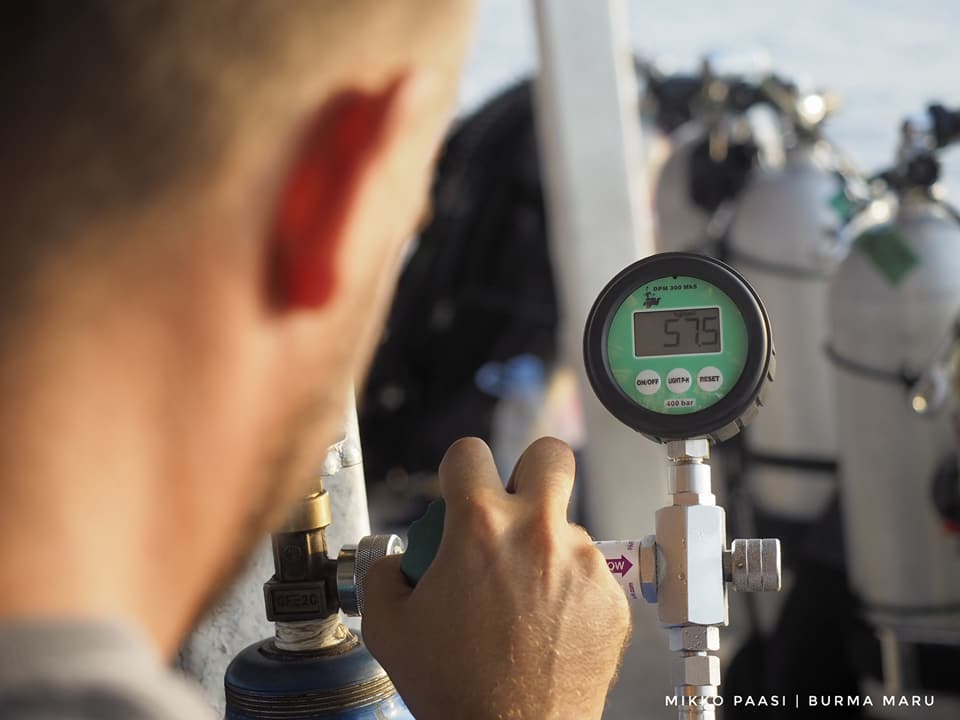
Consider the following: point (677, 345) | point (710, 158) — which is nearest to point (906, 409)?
point (710, 158)

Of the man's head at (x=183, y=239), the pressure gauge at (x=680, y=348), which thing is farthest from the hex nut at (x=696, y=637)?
the man's head at (x=183, y=239)

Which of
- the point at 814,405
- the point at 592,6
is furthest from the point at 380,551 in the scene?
the point at 592,6

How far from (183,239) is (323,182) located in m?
0.05

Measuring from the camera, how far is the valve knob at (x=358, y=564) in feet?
2.67

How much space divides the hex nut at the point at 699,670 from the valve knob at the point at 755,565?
0.06 m

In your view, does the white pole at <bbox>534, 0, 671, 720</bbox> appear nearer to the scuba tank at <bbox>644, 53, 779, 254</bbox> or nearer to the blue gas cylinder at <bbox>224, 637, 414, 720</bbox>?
the scuba tank at <bbox>644, 53, 779, 254</bbox>

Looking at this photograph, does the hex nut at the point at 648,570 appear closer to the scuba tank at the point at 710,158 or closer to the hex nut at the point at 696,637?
the hex nut at the point at 696,637

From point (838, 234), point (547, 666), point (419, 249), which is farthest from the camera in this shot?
point (419, 249)

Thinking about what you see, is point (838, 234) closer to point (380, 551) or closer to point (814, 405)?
point (814, 405)

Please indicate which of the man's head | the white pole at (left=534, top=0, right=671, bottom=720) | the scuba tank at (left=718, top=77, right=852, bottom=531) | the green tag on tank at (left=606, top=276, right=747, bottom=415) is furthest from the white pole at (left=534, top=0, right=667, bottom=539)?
the man's head

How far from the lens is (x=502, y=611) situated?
699mm

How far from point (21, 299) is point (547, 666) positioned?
0.39 meters

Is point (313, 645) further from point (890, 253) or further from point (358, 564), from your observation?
point (890, 253)

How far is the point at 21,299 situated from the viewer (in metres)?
0.42
